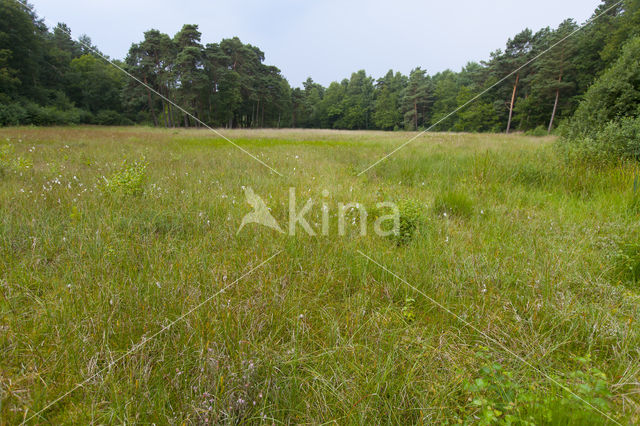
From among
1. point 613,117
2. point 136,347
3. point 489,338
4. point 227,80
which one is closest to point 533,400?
point 489,338

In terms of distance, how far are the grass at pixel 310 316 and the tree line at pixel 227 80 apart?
414 inches

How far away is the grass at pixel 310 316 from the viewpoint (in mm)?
1166

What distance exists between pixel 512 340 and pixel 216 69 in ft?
107

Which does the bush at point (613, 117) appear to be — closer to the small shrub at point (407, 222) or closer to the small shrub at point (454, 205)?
the small shrub at point (454, 205)

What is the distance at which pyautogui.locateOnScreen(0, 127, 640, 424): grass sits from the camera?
1.17 meters

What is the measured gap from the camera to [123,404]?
1141 millimetres

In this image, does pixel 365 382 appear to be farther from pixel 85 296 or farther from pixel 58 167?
pixel 58 167

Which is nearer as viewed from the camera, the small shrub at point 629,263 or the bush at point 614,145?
the small shrub at point 629,263

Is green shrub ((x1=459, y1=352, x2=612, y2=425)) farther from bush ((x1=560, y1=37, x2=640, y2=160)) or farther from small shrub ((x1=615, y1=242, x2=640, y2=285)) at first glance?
bush ((x1=560, y1=37, x2=640, y2=160))

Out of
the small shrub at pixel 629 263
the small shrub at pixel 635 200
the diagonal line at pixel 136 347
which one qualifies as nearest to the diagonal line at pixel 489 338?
the diagonal line at pixel 136 347

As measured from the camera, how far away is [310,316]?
5.70 ft

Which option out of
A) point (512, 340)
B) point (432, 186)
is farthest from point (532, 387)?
point (432, 186)

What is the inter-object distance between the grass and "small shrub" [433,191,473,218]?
110mm

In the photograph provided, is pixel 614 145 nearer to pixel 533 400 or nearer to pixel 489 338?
pixel 489 338
